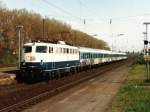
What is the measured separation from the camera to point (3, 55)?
74.8 m

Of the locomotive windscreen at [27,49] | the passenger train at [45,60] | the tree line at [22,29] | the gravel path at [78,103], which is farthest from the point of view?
the tree line at [22,29]

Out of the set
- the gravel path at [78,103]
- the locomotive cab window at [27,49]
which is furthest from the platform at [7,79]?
the gravel path at [78,103]

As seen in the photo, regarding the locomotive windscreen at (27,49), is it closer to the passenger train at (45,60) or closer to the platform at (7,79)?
the passenger train at (45,60)

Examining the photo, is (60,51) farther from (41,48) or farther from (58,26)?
(58,26)

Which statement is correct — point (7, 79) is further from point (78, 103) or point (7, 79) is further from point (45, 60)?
point (78, 103)

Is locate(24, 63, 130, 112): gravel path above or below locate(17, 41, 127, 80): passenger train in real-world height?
below

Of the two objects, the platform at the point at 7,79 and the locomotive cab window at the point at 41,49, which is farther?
the locomotive cab window at the point at 41,49

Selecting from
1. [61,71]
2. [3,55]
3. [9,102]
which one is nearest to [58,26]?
[3,55]

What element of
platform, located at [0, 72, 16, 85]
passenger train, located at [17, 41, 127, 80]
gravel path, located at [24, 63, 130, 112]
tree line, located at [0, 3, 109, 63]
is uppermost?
tree line, located at [0, 3, 109, 63]

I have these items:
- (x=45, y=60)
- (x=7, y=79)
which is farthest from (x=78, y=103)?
(x=7, y=79)

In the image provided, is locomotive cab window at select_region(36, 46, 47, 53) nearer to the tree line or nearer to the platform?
the platform

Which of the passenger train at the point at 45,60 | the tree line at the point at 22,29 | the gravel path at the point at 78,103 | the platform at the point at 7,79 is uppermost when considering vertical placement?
the tree line at the point at 22,29

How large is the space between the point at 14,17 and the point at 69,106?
67.8 m

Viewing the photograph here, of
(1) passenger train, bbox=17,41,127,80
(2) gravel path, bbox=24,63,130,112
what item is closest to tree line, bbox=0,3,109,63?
(1) passenger train, bbox=17,41,127,80
